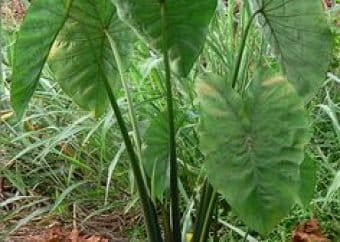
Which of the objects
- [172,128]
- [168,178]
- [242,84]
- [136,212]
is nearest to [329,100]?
[242,84]

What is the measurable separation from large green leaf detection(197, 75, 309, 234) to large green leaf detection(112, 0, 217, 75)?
0.40 feet

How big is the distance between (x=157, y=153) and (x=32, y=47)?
1.10ft

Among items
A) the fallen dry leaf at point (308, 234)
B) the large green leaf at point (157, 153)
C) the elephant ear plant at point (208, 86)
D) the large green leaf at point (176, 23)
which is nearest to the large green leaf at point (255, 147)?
the elephant ear plant at point (208, 86)

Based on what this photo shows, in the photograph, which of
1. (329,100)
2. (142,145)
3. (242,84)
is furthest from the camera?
(329,100)

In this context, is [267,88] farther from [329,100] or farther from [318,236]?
[329,100]

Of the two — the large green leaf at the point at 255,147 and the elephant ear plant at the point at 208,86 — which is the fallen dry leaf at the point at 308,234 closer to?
the elephant ear plant at the point at 208,86

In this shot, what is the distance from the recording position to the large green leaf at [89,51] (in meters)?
1.63

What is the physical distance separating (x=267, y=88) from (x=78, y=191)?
3.58 feet

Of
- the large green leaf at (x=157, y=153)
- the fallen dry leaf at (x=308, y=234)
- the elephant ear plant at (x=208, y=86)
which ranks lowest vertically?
the fallen dry leaf at (x=308, y=234)

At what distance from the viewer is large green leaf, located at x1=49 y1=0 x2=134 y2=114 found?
5.34ft

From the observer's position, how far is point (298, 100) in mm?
1326

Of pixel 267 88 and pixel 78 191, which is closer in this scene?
pixel 267 88

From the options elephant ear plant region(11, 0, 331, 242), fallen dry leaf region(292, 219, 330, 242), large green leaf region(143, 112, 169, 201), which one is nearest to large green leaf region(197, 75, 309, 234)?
elephant ear plant region(11, 0, 331, 242)

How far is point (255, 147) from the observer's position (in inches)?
50.9
